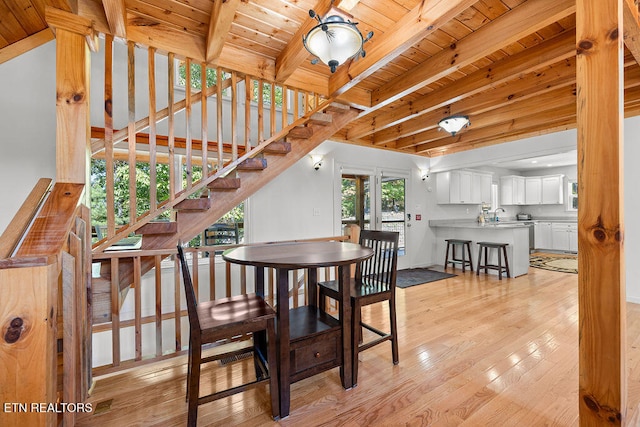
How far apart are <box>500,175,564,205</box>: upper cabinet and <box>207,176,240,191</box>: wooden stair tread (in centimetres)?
761

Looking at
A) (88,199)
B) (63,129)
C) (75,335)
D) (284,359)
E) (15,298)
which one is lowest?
(284,359)

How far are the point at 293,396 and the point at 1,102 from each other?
388 cm

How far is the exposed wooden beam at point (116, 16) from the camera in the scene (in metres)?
1.79

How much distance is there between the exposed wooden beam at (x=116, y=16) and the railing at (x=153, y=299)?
1585mm

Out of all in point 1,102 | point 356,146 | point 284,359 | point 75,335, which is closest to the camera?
point 75,335

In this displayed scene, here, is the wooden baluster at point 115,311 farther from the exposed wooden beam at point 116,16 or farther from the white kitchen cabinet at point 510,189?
the white kitchen cabinet at point 510,189

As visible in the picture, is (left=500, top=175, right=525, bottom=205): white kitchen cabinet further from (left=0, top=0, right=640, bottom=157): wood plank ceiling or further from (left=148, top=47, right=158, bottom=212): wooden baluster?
(left=148, top=47, right=158, bottom=212): wooden baluster

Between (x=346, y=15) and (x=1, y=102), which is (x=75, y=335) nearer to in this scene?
(x=346, y=15)

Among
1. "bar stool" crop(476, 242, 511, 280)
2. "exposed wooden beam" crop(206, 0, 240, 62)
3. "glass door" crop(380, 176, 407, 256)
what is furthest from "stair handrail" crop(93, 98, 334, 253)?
"bar stool" crop(476, 242, 511, 280)

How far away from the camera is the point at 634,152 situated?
3.48 m

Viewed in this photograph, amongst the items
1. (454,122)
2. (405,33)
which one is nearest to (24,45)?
(405,33)

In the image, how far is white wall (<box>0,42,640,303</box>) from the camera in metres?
2.84

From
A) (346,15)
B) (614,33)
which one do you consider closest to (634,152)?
(614,33)

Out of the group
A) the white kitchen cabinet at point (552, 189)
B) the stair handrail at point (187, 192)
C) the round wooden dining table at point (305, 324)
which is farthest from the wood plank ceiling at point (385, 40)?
the white kitchen cabinet at point (552, 189)
